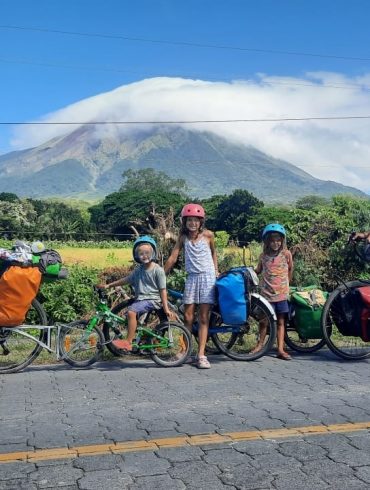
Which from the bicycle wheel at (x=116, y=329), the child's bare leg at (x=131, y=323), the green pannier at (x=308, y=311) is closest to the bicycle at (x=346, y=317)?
the green pannier at (x=308, y=311)

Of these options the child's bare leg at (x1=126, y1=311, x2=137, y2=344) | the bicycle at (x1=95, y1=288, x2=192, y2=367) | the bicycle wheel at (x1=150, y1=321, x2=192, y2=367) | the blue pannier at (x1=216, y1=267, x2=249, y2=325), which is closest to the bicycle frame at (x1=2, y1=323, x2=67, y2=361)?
the bicycle at (x1=95, y1=288, x2=192, y2=367)

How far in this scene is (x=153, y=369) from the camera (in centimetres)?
630

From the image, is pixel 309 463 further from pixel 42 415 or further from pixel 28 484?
pixel 42 415

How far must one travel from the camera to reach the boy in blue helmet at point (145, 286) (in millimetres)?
6355

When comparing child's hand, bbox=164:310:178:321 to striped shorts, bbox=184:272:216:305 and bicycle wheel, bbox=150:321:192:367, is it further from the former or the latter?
striped shorts, bbox=184:272:216:305

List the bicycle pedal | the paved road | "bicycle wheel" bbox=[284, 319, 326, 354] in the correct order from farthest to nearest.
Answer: "bicycle wheel" bbox=[284, 319, 326, 354] → the bicycle pedal → the paved road

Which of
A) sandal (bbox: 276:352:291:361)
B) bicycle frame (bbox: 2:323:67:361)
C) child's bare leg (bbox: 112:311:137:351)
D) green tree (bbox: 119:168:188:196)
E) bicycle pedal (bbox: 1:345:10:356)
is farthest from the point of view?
green tree (bbox: 119:168:188:196)

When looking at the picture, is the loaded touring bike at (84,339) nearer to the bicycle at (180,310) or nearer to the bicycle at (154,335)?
the bicycle at (154,335)

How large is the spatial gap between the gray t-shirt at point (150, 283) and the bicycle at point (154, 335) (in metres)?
0.19

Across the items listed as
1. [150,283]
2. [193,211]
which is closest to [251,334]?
[150,283]

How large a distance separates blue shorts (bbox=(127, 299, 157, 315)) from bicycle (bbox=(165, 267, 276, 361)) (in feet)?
1.79

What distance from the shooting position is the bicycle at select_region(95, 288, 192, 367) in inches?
251

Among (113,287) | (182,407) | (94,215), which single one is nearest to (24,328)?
(113,287)

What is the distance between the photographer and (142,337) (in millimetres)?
6434
